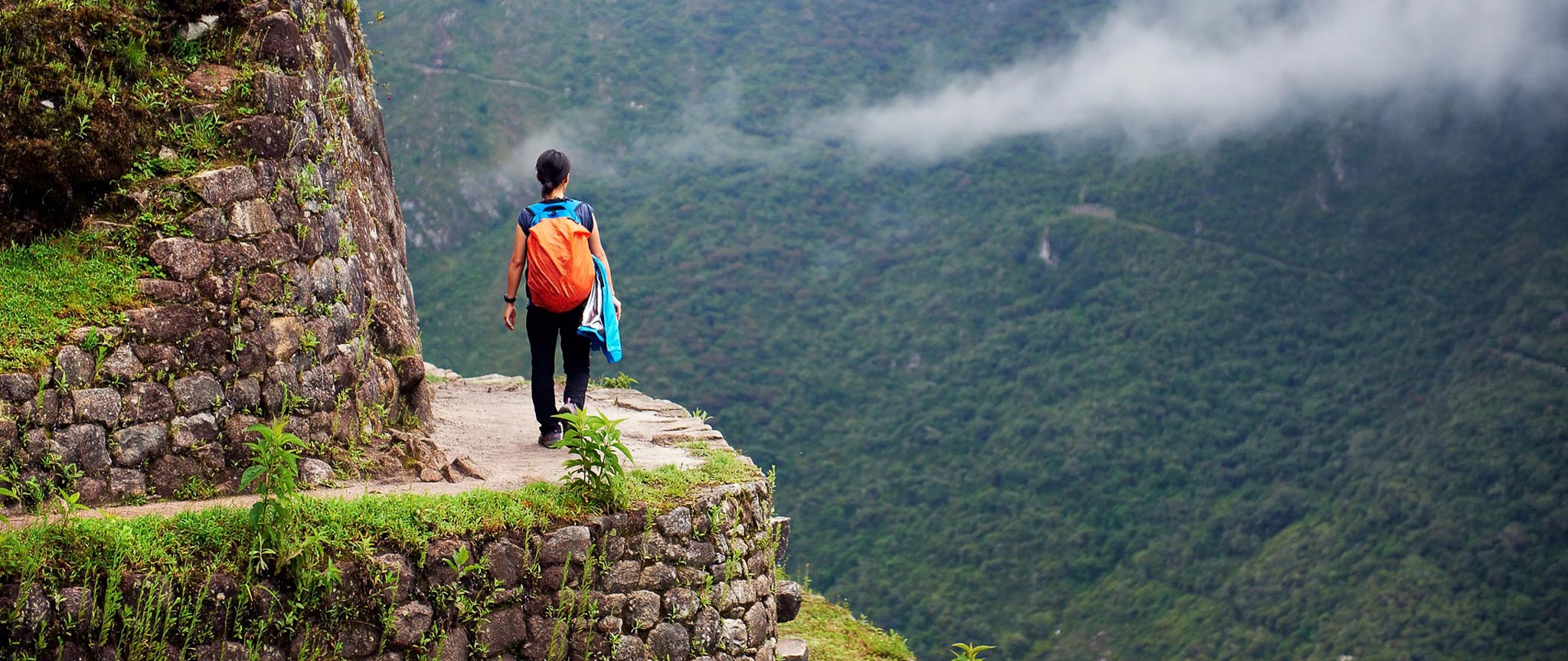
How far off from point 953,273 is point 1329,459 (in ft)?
60.5

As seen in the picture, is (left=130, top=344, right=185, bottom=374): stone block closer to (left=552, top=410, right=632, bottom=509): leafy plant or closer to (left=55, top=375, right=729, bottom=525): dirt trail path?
(left=55, top=375, right=729, bottom=525): dirt trail path

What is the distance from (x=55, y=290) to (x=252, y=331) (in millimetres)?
893

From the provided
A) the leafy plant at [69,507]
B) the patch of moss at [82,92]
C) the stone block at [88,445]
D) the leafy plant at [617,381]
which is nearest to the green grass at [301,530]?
the leafy plant at [69,507]

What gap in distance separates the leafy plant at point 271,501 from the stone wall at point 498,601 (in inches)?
5.0

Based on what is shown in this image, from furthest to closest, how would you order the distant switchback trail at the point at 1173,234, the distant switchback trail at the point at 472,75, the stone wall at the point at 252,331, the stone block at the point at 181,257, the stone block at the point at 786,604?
the distant switchback trail at the point at 1173,234, the distant switchback trail at the point at 472,75, the stone block at the point at 786,604, the stone block at the point at 181,257, the stone wall at the point at 252,331

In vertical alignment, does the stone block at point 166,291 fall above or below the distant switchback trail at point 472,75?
below

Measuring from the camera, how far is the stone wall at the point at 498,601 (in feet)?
16.6

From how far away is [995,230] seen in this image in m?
62.9

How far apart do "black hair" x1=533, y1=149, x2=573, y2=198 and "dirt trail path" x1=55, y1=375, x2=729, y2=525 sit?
1.42m

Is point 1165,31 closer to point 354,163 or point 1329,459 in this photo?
point 1329,459

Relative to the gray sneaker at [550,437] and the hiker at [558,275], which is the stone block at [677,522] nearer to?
the hiker at [558,275]

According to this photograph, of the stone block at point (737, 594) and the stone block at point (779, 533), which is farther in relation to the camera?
the stone block at point (779, 533)

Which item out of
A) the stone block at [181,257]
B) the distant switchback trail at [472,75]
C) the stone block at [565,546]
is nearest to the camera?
the stone block at [565,546]

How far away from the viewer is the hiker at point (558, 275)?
741cm
